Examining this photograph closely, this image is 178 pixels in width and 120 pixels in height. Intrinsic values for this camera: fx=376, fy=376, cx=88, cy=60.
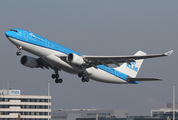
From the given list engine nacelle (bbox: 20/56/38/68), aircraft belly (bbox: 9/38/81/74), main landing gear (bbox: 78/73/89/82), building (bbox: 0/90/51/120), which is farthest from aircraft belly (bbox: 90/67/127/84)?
building (bbox: 0/90/51/120)

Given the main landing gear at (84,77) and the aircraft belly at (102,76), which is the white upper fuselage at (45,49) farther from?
the main landing gear at (84,77)

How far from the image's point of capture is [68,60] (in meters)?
52.4

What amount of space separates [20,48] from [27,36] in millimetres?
1880

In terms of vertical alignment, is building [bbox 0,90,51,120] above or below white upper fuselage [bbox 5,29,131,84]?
below

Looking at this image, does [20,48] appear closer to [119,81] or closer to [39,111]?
[119,81]

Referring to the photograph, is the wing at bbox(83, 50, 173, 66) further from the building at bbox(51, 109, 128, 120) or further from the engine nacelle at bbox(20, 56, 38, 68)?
the building at bbox(51, 109, 128, 120)

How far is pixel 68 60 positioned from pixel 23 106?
8048 centimetres

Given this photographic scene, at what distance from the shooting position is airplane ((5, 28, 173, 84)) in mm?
50031

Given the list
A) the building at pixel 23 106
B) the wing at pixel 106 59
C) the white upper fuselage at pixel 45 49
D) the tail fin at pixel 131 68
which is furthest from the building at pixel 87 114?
the white upper fuselage at pixel 45 49

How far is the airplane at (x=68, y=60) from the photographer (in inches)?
1970

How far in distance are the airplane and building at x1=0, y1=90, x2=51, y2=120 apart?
2684 inches

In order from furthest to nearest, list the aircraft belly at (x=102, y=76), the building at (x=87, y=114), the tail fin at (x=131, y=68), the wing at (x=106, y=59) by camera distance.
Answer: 1. the building at (x=87, y=114)
2. the tail fin at (x=131, y=68)
3. the aircraft belly at (x=102, y=76)
4. the wing at (x=106, y=59)

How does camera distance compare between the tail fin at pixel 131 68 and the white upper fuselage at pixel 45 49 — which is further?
the tail fin at pixel 131 68

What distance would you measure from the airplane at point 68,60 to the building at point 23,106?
6819 cm
